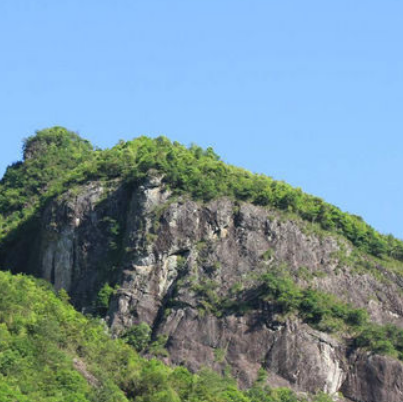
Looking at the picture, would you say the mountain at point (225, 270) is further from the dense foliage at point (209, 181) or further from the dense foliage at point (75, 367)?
the dense foliage at point (75, 367)

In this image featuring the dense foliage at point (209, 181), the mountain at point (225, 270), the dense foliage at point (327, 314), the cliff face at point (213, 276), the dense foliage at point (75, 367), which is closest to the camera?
the dense foliage at point (75, 367)

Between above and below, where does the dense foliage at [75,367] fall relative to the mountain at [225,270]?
below

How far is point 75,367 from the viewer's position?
342 ft

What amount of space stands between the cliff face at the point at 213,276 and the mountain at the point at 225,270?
0.09 m

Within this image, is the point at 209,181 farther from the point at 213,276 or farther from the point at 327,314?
the point at 327,314

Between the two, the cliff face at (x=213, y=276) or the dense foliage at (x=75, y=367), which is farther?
the cliff face at (x=213, y=276)

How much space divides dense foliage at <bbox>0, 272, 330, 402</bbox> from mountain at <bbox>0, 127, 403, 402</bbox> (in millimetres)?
1820

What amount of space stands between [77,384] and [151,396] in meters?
5.92

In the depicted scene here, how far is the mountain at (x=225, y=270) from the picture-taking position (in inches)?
4523

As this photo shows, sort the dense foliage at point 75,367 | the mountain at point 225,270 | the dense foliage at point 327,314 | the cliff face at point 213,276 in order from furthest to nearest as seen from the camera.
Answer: the dense foliage at point 327,314 < the mountain at point 225,270 < the cliff face at point 213,276 < the dense foliage at point 75,367

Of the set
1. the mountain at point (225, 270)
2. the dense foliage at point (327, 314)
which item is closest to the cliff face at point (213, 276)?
the mountain at point (225, 270)

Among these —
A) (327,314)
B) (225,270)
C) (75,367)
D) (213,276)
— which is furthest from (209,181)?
(75,367)

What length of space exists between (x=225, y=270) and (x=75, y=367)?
62.8ft

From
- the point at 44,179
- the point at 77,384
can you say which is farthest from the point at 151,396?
the point at 44,179
